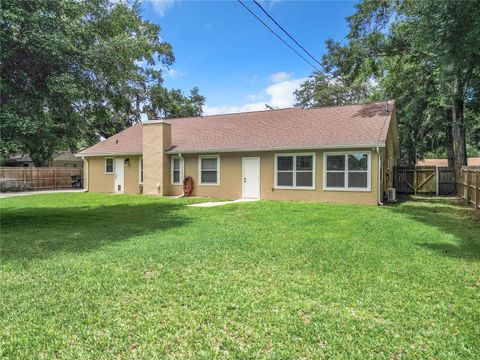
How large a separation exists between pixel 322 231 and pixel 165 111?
26953 mm

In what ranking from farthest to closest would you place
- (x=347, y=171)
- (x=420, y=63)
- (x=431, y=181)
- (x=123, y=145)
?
(x=123, y=145)
(x=420, y=63)
(x=431, y=181)
(x=347, y=171)

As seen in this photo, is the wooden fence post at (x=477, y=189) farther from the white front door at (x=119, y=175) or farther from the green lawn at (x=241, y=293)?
the white front door at (x=119, y=175)

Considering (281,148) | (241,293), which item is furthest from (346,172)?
(241,293)

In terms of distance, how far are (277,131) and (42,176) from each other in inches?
718

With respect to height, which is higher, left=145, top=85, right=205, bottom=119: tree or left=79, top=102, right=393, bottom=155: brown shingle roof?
left=145, top=85, right=205, bottom=119: tree

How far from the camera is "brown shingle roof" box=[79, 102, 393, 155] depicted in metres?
14.0

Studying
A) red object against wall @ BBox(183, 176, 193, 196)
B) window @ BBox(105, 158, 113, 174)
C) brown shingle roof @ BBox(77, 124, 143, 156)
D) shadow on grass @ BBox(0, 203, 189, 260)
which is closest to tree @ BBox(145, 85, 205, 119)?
brown shingle roof @ BBox(77, 124, 143, 156)

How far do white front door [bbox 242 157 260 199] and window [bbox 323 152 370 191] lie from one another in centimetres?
306

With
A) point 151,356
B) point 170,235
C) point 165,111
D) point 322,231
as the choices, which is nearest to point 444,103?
point 322,231

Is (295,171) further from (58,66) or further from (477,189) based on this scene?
(58,66)

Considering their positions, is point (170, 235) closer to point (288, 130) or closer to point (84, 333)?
point (84, 333)

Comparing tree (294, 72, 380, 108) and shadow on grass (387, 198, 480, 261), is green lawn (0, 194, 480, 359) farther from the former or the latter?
tree (294, 72, 380, 108)

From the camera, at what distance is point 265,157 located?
15.2 metres

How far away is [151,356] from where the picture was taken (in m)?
2.81
